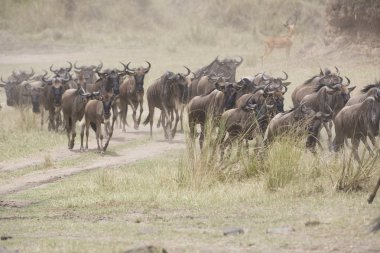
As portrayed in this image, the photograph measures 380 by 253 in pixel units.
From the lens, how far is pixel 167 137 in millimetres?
23859

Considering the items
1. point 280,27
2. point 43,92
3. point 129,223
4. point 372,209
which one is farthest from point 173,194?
point 280,27

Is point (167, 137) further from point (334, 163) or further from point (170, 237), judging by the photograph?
point (170, 237)

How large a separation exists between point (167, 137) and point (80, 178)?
676 centimetres

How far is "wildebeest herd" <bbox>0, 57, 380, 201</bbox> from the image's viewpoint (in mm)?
17016

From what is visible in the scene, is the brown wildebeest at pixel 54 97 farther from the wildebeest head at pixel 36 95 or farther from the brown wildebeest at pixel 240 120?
the brown wildebeest at pixel 240 120

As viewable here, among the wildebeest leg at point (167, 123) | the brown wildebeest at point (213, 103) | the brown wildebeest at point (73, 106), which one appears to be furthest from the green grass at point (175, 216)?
the wildebeest leg at point (167, 123)

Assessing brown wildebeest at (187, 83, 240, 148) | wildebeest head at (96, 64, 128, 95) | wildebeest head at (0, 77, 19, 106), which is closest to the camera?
brown wildebeest at (187, 83, 240, 148)

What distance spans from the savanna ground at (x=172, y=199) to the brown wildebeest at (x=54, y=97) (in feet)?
3.49

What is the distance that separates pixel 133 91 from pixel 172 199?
43.2 ft

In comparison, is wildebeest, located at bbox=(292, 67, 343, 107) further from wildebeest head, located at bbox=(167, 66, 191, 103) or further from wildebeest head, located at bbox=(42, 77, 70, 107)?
wildebeest head, located at bbox=(42, 77, 70, 107)

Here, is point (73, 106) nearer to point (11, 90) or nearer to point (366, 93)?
point (366, 93)

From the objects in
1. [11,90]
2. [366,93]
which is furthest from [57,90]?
[366,93]

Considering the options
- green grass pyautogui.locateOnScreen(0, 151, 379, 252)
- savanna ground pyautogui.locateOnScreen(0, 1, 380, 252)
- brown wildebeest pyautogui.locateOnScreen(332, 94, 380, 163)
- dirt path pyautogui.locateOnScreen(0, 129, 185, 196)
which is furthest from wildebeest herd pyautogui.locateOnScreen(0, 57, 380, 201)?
green grass pyautogui.locateOnScreen(0, 151, 379, 252)

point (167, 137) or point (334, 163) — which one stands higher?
point (334, 163)
